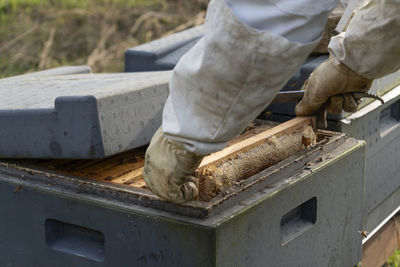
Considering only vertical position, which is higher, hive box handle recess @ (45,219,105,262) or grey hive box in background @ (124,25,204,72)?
grey hive box in background @ (124,25,204,72)

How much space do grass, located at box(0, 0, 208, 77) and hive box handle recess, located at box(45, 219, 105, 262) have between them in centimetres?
379

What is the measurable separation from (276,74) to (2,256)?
1.01 metres

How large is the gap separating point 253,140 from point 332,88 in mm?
350

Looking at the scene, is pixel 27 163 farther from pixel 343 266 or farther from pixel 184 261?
pixel 343 266

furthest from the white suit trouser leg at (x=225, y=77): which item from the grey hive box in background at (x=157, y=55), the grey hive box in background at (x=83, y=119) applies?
the grey hive box in background at (x=157, y=55)

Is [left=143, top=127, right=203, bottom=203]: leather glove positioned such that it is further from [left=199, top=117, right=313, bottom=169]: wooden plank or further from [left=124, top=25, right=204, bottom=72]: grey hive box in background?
[left=124, top=25, right=204, bottom=72]: grey hive box in background

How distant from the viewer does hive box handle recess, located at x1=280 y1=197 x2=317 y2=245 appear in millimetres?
1550

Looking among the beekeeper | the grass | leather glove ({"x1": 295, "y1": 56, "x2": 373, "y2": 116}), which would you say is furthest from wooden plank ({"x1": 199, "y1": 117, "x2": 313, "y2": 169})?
the grass

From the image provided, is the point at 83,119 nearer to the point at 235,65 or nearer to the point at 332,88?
the point at 235,65

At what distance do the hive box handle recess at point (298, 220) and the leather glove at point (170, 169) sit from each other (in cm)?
36

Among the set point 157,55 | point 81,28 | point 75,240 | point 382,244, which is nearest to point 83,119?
point 75,240

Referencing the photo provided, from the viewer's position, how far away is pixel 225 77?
103 cm

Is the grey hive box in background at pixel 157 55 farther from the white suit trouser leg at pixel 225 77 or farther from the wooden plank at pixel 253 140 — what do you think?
the white suit trouser leg at pixel 225 77

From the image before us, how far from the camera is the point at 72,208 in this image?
145cm
